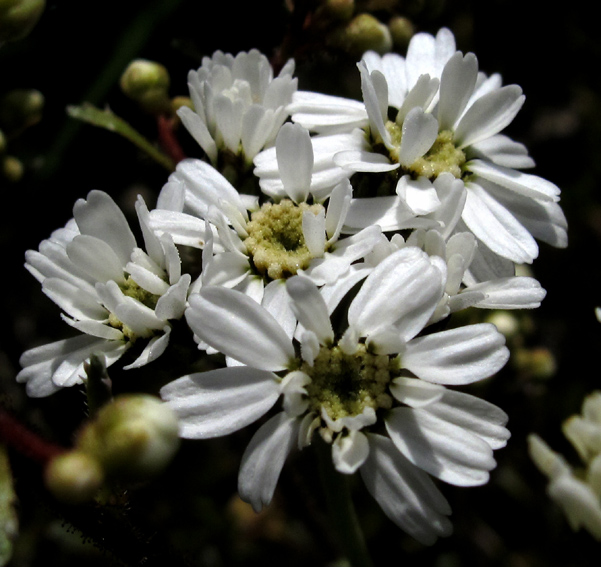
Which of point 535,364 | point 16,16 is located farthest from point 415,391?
point 535,364

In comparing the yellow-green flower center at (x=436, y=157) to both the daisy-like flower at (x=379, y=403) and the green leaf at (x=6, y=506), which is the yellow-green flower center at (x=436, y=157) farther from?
the green leaf at (x=6, y=506)

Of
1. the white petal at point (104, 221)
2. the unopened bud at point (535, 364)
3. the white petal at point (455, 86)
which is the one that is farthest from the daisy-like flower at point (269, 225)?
the unopened bud at point (535, 364)

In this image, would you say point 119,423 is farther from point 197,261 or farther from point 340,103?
point 340,103

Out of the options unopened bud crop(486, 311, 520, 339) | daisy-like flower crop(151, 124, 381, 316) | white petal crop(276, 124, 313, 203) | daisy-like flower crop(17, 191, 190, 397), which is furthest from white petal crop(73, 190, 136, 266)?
unopened bud crop(486, 311, 520, 339)

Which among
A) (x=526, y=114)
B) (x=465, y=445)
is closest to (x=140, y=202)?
(x=465, y=445)

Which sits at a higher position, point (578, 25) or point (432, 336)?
point (432, 336)
